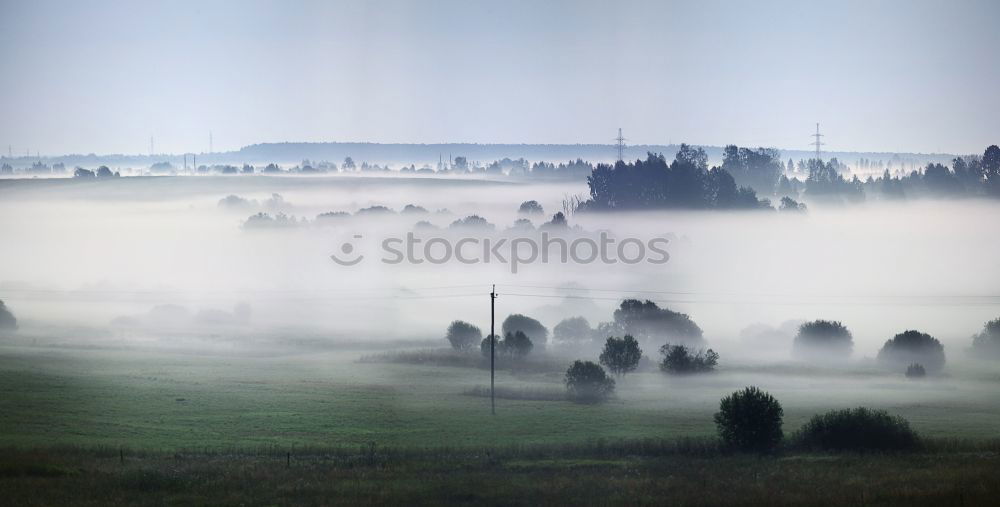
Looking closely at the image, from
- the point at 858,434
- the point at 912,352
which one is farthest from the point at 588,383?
the point at 912,352

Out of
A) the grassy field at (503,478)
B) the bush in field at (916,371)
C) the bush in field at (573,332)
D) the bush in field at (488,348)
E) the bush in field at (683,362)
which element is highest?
the bush in field at (573,332)

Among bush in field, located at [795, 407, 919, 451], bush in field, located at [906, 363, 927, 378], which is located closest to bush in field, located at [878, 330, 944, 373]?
bush in field, located at [906, 363, 927, 378]

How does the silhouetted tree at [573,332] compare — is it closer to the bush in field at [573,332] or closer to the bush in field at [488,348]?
the bush in field at [573,332]

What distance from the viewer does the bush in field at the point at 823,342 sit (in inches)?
6491

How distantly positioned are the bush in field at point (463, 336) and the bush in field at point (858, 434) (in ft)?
291

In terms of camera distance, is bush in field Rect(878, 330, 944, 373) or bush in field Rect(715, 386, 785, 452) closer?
bush in field Rect(715, 386, 785, 452)

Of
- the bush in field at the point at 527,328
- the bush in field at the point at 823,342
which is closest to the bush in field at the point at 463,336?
the bush in field at the point at 527,328

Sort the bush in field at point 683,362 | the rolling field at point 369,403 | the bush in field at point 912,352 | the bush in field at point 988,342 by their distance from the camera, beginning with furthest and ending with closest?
the bush in field at point 988,342
the bush in field at point 912,352
the bush in field at point 683,362
the rolling field at point 369,403

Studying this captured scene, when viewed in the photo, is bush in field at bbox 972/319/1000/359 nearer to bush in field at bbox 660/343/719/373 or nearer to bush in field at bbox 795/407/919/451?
bush in field at bbox 660/343/719/373

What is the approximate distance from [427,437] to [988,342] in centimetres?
10984

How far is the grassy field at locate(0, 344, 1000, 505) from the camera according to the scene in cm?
5888

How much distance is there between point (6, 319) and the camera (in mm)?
178500

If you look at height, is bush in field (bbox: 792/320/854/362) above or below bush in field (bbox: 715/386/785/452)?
above

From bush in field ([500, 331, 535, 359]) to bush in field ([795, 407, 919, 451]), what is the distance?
230 feet
